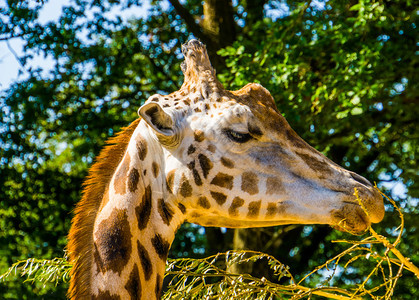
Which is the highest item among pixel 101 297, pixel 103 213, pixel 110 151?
pixel 110 151

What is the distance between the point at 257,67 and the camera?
8.45 metres

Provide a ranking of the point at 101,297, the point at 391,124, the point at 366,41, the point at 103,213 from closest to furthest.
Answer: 1. the point at 101,297
2. the point at 103,213
3. the point at 366,41
4. the point at 391,124

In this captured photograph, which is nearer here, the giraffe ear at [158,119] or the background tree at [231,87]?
the giraffe ear at [158,119]

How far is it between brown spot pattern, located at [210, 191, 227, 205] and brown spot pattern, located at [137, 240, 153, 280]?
450mm

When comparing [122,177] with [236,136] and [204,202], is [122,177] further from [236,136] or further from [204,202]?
[236,136]

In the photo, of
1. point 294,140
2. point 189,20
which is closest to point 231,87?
point 189,20

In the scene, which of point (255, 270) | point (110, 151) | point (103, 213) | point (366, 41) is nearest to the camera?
point (103, 213)

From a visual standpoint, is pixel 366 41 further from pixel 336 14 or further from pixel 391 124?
pixel 391 124

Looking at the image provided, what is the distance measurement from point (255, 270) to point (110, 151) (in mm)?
5910

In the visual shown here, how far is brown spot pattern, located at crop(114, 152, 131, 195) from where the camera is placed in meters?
3.25

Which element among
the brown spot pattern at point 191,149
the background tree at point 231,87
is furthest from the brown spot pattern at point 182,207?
the background tree at point 231,87

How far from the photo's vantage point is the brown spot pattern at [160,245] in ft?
10.6

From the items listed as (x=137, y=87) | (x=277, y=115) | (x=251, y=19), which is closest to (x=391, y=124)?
(x=251, y=19)

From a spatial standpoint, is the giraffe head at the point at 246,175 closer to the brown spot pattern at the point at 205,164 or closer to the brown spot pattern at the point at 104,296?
the brown spot pattern at the point at 205,164
